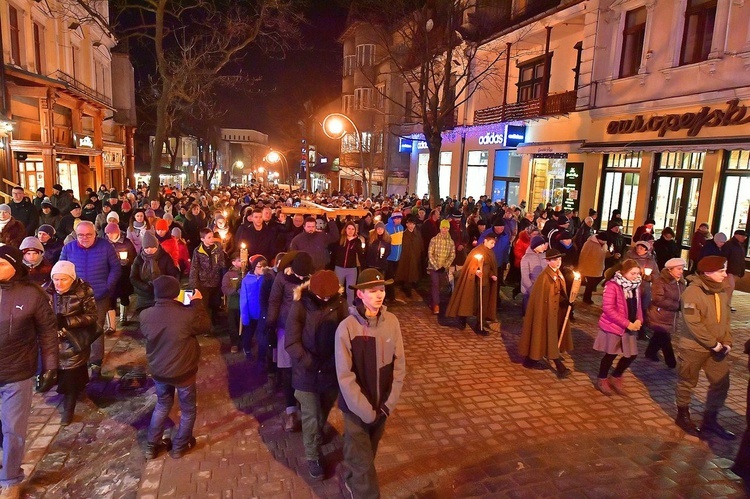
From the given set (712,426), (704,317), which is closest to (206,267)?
(704,317)

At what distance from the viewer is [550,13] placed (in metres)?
19.3

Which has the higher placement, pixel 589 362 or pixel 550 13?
pixel 550 13

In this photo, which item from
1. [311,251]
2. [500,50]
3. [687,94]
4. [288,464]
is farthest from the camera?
[500,50]

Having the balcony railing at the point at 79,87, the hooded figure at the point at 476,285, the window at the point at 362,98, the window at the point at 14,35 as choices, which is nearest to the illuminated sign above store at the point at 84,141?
the balcony railing at the point at 79,87

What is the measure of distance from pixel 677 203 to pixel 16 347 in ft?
52.7

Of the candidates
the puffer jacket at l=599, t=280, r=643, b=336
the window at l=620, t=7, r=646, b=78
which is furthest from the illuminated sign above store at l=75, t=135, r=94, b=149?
the puffer jacket at l=599, t=280, r=643, b=336

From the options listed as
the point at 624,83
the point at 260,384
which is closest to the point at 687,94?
the point at 624,83

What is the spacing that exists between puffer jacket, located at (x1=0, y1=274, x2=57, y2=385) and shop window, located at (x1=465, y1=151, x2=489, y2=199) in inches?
927

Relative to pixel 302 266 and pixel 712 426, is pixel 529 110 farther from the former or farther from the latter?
pixel 302 266

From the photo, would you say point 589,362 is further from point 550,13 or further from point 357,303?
point 550,13

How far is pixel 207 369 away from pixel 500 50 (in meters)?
22.1

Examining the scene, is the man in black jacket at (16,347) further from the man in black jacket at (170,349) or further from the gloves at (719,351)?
the gloves at (719,351)

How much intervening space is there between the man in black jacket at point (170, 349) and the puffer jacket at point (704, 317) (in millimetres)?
4772

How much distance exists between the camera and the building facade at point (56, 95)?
18.2 meters
